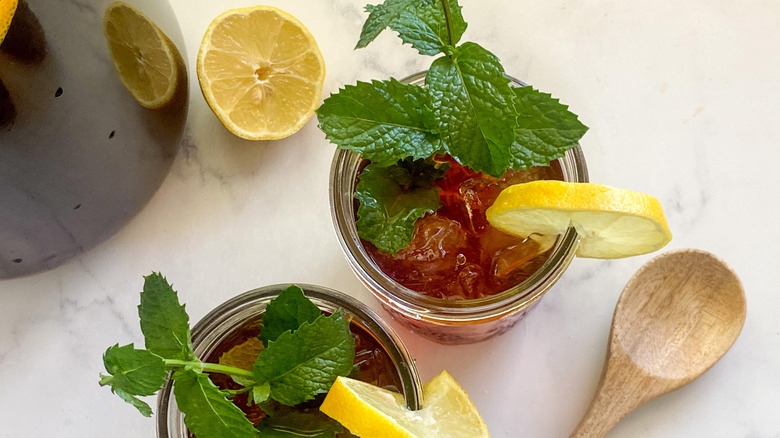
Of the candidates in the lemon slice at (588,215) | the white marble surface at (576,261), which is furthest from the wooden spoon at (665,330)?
the lemon slice at (588,215)

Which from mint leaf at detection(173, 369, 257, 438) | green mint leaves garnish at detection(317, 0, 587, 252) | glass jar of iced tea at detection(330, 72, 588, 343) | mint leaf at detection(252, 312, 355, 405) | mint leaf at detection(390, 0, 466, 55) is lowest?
mint leaf at detection(173, 369, 257, 438)

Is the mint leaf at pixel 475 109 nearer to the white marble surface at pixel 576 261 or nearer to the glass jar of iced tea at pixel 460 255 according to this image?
the glass jar of iced tea at pixel 460 255

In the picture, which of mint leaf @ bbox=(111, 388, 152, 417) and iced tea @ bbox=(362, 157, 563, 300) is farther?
iced tea @ bbox=(362, 157, 563, 300)

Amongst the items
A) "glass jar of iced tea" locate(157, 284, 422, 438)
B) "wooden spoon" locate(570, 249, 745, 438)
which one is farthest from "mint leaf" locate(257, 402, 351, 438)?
"wooden spoon" locate(570, 249, 745, 438)

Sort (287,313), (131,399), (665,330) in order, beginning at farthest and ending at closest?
1. (665,330)
2. (287,313)
3. (131,399)

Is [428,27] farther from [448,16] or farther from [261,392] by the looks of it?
[261,392]

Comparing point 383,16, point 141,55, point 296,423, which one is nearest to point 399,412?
point 296,423

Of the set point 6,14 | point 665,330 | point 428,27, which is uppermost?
point 428,27

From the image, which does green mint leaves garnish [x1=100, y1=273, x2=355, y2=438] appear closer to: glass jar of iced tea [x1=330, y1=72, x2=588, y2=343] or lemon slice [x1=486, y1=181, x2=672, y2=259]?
glass jar of iced tea [x1=330, y1=72, x2=588, y2=343]
